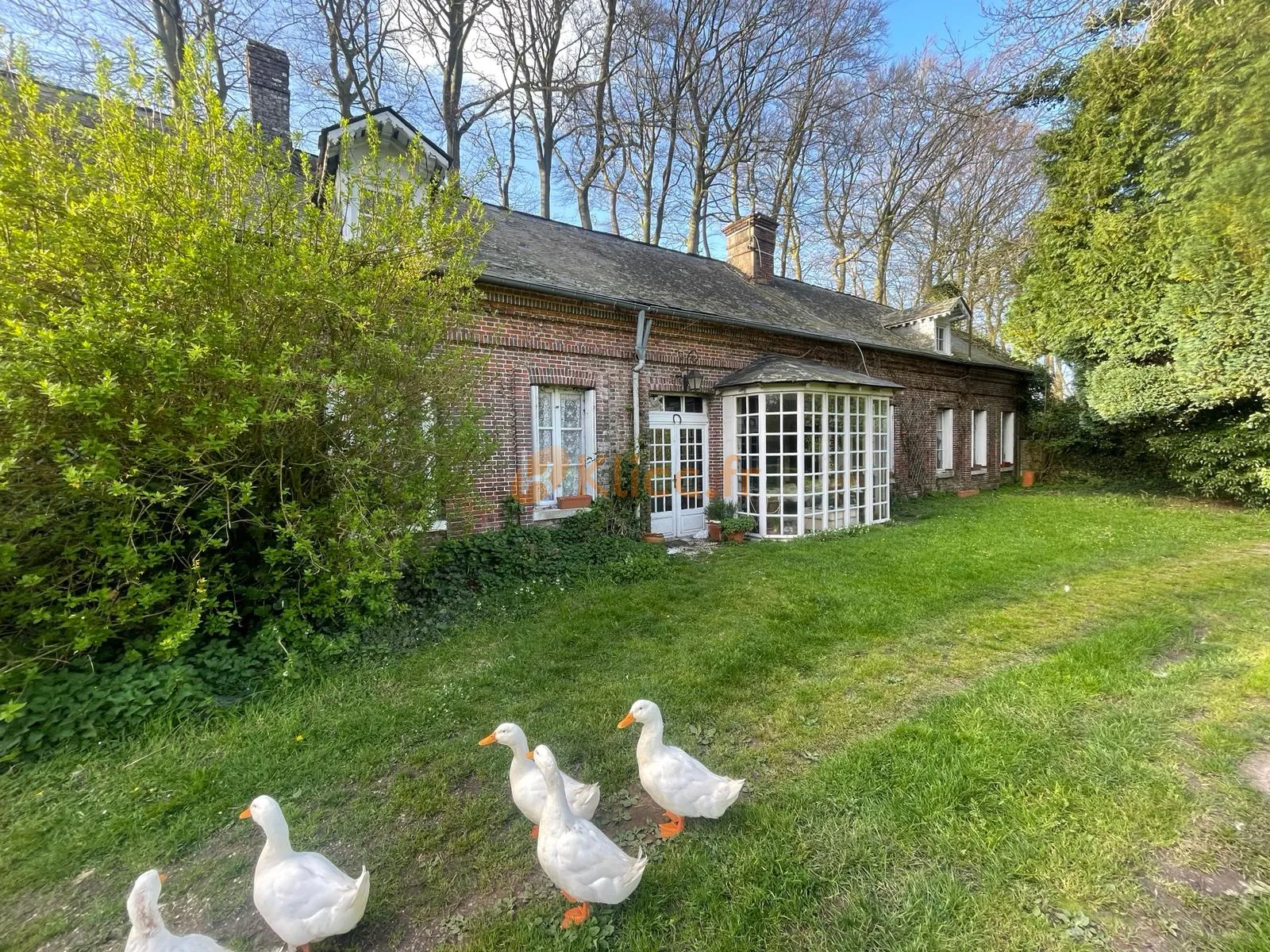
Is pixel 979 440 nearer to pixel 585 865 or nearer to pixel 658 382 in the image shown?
pixel 658 382

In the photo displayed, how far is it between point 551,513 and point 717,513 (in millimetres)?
3240

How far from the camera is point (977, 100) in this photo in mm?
5426

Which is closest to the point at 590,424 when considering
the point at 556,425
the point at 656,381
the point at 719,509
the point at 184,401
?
the point at 556,425

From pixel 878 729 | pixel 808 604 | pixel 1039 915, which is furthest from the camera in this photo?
pixel 808 604

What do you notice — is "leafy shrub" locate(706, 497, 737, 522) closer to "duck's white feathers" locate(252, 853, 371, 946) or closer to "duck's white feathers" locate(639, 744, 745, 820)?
"duck's white feathers" locate(639, 744, 745, 820)

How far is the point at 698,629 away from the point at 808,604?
1.30 metres

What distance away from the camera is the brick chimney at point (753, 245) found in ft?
43.2

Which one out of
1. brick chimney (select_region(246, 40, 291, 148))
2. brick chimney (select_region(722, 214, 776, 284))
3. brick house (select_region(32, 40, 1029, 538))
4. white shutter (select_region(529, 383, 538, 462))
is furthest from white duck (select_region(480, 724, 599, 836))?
brick chimney (select_region(722, 214, 776, 284))

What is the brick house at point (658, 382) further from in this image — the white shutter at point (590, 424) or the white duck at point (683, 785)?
the white duck at point (683, 785)

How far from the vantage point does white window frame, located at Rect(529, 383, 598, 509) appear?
7.53 metres

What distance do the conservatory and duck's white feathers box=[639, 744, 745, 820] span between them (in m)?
7.15

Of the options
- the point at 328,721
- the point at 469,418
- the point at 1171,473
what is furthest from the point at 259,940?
the point at 1171,473

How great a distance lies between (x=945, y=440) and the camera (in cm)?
1434

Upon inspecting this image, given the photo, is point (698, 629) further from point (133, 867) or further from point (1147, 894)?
point (133, 867)
